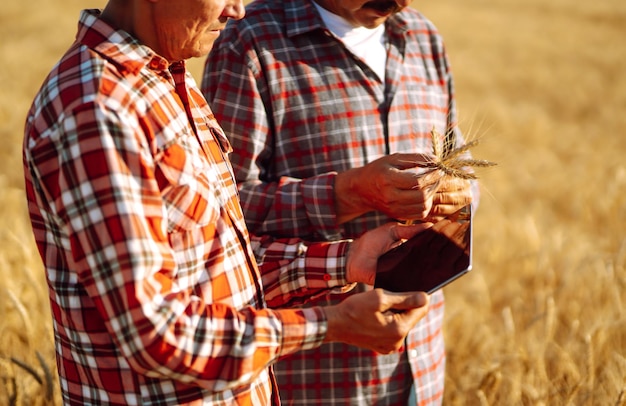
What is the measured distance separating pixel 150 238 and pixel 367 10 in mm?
1127

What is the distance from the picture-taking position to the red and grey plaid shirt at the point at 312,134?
6.98 feet

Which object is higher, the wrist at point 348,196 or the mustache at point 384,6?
the mustache at point 384,6

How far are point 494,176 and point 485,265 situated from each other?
2361 mm

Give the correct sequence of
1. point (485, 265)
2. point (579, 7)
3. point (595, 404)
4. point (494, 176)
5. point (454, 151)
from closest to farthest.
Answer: point (454, 151)
point (595, 404)
point (485, 265)
point (494, 176)
point (579, 7)

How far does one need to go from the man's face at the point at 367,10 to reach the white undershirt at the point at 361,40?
21 mm

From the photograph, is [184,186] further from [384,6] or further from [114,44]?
[384,6]

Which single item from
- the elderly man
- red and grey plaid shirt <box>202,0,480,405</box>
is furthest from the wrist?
the elderly man

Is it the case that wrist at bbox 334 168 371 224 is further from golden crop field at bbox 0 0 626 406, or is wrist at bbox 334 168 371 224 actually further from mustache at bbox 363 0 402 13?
mustache at bbox 363 0 402 13

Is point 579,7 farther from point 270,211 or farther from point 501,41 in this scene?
point 270,211

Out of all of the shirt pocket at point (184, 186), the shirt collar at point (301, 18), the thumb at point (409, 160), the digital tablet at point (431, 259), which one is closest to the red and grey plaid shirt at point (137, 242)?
the shirt pocket at point (184, 186)

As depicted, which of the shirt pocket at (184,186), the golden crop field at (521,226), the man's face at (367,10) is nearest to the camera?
the shirt pocket at (184,186)

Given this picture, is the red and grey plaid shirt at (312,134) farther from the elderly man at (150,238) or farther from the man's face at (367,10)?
the elderly man at (150,238)

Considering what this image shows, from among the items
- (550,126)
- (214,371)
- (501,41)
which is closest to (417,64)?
(214,371)

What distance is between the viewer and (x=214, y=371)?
1.39 meters
